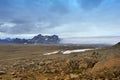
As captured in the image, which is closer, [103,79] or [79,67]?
[103,79]

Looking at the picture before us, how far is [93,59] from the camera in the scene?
2306 centimetres

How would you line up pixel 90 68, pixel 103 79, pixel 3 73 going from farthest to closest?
pixel 3 73 → pixel 90 68 → pixel 103 79

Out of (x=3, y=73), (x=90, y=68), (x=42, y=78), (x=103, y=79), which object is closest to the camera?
(x=103, y=79)

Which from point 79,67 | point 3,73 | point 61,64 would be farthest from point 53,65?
point 3,73

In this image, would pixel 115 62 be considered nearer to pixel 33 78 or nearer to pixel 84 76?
pixel 84 76

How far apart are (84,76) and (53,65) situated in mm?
5469

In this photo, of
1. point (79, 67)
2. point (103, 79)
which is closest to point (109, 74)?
point (103, 79)

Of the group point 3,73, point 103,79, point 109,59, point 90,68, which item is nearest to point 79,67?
point 90,68

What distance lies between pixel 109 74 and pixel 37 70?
6701 mm

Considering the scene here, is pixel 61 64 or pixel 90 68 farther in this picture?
pixel 61 64

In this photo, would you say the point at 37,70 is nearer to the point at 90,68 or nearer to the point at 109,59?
the point at 90,68

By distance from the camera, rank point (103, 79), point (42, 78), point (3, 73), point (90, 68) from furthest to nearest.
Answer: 1. point (3, 73)
2. point (90, 68)
3. point (42, 78)
4. point (103, 79)

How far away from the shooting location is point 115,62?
19.8m

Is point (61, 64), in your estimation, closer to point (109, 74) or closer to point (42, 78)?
point (42, 78)
